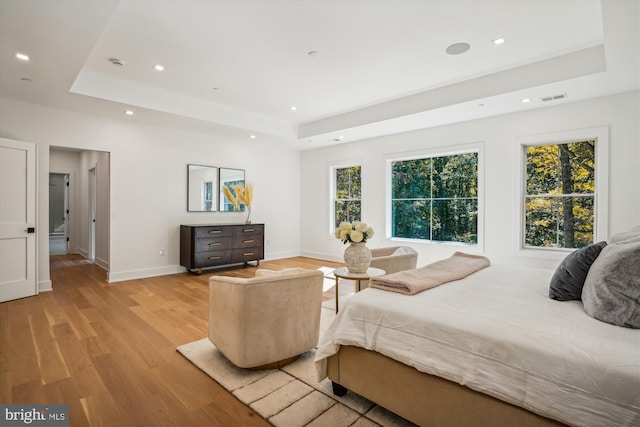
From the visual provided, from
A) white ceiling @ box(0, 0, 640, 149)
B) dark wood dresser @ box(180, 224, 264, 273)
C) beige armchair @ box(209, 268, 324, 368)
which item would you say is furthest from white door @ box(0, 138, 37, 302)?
beige armchair @ box(209, 268, 324, 368)

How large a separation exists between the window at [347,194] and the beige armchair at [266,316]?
464 centimetres

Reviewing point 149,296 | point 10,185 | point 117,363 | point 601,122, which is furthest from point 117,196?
point 601,122

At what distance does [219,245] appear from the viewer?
5902mm

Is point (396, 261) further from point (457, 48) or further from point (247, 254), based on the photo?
point (247, 254)

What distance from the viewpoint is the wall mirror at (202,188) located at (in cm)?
609

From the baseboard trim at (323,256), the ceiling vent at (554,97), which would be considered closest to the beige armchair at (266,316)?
the ceiling vent at (554,97)

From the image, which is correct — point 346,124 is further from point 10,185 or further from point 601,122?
point 10,185

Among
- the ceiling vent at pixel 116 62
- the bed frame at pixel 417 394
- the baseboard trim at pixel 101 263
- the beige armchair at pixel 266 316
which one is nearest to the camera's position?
the bed frame at pixel 417 394

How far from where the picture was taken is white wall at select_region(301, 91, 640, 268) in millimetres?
3992

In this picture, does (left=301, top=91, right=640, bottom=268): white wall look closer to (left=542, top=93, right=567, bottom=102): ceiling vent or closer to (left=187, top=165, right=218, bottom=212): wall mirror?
(left=542, top=93, right=567, bottom=102): ceiling vent

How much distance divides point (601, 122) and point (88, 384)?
19.8 feet

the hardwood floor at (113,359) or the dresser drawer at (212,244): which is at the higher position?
the dresser drawer at (212,244)

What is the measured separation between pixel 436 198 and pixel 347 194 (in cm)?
205

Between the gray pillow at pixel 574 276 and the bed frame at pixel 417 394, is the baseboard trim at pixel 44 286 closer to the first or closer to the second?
the bed frame at pixel 417 394
